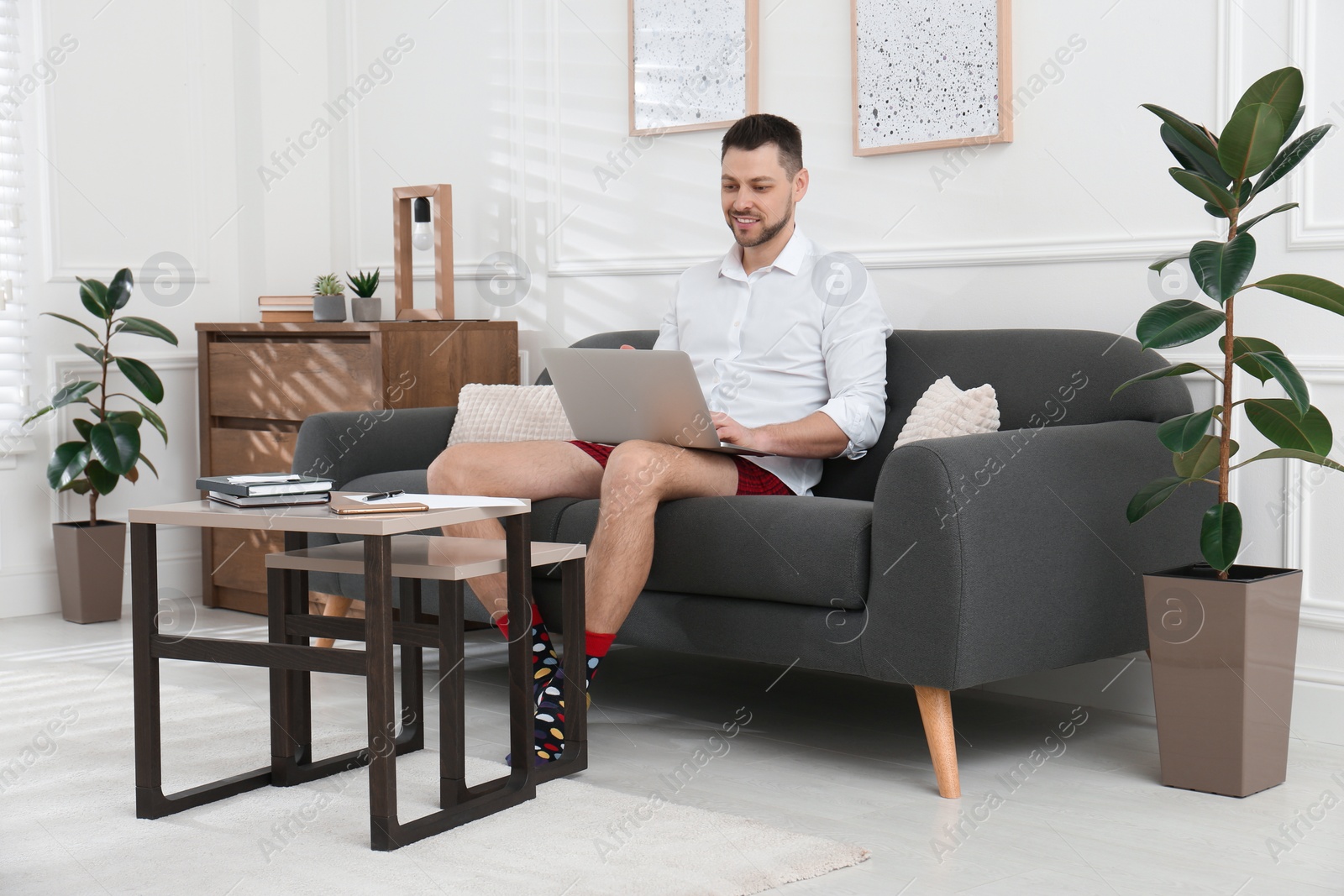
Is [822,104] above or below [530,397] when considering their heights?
above

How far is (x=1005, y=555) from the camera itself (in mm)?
2477

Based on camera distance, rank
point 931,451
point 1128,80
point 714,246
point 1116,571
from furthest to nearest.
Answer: point 714,246 → point 1128,80 → point 1116,571 → point 931,451

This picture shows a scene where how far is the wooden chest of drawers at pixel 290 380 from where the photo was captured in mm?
4055

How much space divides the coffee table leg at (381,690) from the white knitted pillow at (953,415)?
3.78 ft

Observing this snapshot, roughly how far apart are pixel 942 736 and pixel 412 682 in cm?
97

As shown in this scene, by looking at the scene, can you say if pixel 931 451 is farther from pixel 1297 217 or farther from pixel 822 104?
pixel 822 104

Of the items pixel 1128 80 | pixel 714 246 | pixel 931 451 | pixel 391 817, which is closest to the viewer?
pixel 391 817

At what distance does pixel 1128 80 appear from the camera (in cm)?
312

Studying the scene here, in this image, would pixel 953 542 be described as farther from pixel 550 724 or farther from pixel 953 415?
pixel 550 724

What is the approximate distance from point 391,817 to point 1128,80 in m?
2.19

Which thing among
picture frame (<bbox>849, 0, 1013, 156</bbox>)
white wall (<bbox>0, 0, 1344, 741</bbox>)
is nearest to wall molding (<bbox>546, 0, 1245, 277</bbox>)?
white wall (<bbox>0, 0, 1344, 741</bbox>)

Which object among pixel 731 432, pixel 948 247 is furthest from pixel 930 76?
pixel 731 432

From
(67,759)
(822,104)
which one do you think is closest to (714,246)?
(822,104)

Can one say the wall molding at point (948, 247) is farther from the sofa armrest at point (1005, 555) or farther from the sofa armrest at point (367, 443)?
the sofa armrest at point (367, 443)
